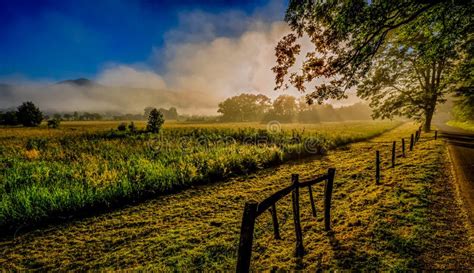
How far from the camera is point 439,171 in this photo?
29.3 ft

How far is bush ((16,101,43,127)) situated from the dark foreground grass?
227 ft

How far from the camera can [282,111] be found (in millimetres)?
96312

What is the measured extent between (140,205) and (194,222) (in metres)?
2.84

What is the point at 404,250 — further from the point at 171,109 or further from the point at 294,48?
the point at 171,109

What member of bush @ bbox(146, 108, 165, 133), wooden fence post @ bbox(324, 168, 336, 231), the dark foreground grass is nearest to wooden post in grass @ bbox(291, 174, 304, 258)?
the dark foreground grass

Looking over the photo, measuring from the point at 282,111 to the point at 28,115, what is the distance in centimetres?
9247

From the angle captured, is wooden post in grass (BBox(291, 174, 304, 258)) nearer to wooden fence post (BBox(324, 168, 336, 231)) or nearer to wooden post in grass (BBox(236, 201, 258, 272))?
wooden fence post (BBox(324, 168, 336, 231))

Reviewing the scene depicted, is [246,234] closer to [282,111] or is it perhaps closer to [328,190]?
[328,190]

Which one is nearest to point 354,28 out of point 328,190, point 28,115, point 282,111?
point 328,190

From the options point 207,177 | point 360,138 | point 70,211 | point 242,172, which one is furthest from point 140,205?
point 360,138

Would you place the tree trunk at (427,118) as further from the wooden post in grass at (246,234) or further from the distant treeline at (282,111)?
the distant treeline at (282,111)

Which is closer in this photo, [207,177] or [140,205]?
[140,205]

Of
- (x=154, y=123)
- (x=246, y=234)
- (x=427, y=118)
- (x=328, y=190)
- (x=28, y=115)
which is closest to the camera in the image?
(x=246, y=234)

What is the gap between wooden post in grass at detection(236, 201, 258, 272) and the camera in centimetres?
277
